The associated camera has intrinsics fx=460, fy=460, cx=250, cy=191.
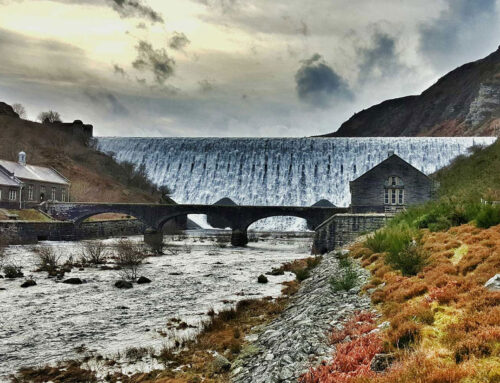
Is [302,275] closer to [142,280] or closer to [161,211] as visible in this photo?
[142,280]

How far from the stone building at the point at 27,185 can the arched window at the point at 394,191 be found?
39310 millimetres

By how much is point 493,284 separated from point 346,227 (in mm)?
26536

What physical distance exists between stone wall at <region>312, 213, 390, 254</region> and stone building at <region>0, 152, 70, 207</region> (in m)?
34.0

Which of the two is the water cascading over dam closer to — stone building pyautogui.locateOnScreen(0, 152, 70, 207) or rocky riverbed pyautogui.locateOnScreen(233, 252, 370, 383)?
stone building pyautogui.locateOnScreen(0, 152, 70, 207)

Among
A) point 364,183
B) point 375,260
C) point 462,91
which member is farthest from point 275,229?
point 462,91

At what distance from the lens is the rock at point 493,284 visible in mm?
6945

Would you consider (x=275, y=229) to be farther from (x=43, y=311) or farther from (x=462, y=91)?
(x=462, y=91)

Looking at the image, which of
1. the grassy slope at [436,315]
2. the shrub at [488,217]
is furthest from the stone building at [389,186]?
the shrub at [488,217]

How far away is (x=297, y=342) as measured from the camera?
816 cm

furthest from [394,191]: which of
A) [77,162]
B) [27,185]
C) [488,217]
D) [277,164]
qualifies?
[77,162]

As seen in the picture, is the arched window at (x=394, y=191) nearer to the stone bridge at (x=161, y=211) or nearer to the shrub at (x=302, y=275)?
the stone bridge at (x=161, y=211)

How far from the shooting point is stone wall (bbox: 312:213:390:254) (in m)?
31.6

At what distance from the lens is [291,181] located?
77625 mm

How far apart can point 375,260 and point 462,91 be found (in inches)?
4983
